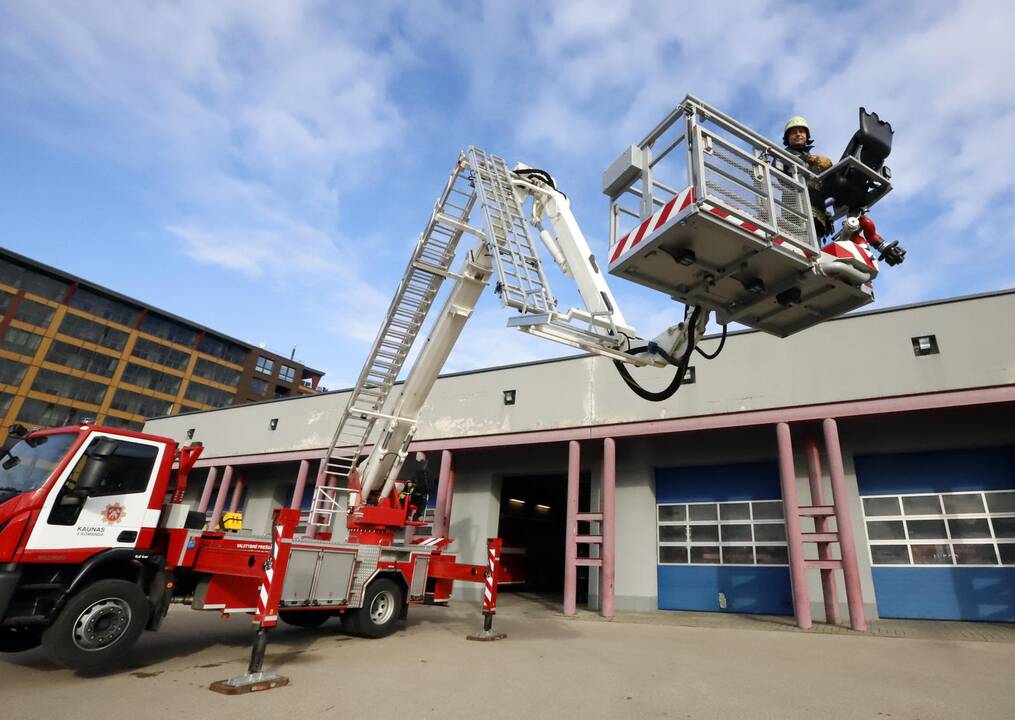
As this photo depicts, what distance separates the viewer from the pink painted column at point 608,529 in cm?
1362

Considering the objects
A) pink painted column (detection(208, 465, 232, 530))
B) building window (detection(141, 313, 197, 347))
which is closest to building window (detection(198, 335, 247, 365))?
building window (detection(141, 313, 197, 347))

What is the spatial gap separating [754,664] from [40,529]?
9.13 m

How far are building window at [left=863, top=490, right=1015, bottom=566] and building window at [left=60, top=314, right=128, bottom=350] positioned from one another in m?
64.4

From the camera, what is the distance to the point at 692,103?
4.82 metres

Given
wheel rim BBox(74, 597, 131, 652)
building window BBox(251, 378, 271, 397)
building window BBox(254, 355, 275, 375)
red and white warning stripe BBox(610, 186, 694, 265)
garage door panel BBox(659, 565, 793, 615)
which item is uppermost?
building window BBox(254, 355, 275, 375)

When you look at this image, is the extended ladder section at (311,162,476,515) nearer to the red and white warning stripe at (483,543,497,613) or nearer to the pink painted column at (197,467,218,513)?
the red and white warning stripe at (483,543,497,613)

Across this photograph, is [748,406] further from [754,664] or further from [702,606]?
[754,664]

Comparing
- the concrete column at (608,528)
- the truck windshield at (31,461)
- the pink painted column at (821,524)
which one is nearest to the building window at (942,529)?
the pink painted column at (821,524)

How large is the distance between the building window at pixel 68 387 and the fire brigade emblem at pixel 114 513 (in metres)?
57.1

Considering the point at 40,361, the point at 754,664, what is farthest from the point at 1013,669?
the point at 40,361

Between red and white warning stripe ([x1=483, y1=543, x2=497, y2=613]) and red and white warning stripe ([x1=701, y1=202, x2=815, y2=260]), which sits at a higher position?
red and white warning stripe ([x1=701, y1=202, x2=815, y2=260])

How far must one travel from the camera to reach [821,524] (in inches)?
503

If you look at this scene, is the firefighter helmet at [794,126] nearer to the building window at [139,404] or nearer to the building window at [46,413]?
the building window at [46,413]

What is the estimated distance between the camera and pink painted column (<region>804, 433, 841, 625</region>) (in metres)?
12.2
